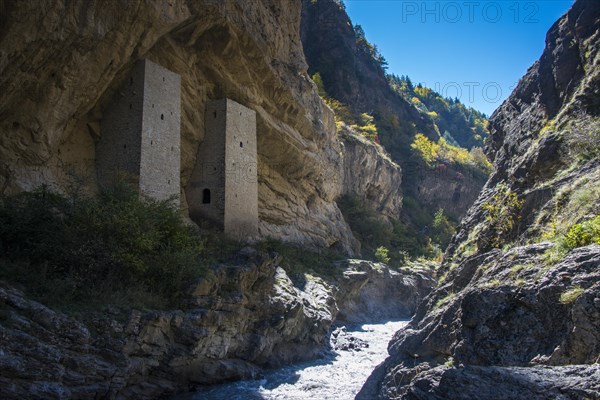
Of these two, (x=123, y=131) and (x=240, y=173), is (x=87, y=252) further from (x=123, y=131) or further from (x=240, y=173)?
(x=240, y=173)

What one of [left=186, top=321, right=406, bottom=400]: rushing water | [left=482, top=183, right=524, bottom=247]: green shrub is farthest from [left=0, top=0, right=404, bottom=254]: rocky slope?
[left=482, top=183, right=524, bottom=247]: green shrub

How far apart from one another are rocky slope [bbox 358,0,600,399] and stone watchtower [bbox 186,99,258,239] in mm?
14238

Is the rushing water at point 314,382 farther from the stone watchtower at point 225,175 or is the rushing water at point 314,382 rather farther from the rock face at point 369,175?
the rock face at point 369,175

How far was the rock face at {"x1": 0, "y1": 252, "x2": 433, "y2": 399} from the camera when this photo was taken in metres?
10.8

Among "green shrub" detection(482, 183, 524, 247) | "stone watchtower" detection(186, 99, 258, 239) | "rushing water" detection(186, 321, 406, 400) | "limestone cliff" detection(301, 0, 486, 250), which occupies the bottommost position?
"rushing water" detection(186, 321, 406, 400)

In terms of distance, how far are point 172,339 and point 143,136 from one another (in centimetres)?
1027

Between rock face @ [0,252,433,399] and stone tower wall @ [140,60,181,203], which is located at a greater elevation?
stone tower wall @ [140,60,181,203]

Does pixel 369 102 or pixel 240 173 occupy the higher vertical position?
pixel 369 102

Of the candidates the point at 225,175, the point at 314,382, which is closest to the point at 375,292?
the point at 225,175

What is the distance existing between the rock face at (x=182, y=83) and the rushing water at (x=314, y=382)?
952 centimetres

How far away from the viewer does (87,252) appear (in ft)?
48.3

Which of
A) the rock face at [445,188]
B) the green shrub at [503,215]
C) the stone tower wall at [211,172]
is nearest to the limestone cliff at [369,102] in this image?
the rock face at [445,188]

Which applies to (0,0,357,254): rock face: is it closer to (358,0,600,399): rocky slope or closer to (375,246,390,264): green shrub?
(375,246,390,264): green shrub

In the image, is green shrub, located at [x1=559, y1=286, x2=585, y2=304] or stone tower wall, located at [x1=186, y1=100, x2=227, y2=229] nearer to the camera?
green shrub, located at [x1=559, y1=286, x2=585, y2=304]
